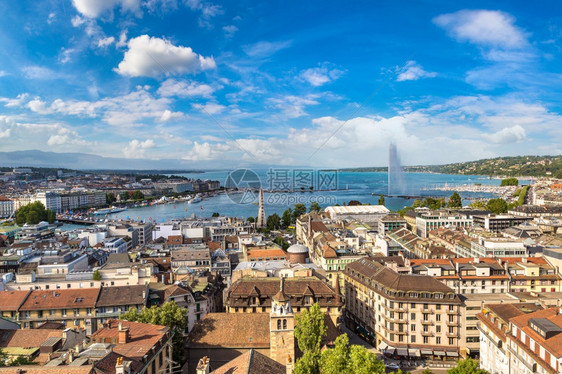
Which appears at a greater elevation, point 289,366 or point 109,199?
point 289,366

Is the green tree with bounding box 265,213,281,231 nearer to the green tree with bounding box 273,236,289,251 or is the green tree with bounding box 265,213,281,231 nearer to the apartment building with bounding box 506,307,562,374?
the green tree with bounding box 273,236,289,251

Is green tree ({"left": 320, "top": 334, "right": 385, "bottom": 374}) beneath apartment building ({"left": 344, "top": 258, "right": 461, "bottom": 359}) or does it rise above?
above

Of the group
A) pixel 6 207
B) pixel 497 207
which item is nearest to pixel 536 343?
pixel 497 207

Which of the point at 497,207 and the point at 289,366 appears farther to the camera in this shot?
the point at 497,207

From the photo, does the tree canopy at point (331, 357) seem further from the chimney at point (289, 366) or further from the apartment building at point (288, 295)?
the apartment building at point (288, 295)

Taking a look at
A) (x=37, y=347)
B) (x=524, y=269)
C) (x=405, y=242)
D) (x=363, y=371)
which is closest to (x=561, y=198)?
(x=405, y=242)

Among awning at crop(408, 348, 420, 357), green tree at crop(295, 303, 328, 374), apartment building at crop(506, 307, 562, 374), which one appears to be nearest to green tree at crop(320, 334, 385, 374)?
green tree at crop(295, 303, 328, 374)

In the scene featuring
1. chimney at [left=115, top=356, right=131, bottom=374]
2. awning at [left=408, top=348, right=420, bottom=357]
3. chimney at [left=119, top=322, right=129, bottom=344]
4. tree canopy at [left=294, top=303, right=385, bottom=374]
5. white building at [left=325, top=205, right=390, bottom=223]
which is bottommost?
awning at [left=408, top=348, right=420, bottom=357]

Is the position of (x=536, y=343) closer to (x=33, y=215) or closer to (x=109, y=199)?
(x=33, y=215)

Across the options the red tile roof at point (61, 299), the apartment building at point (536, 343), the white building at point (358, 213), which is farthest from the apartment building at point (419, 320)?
the white building at point (358, 213)
